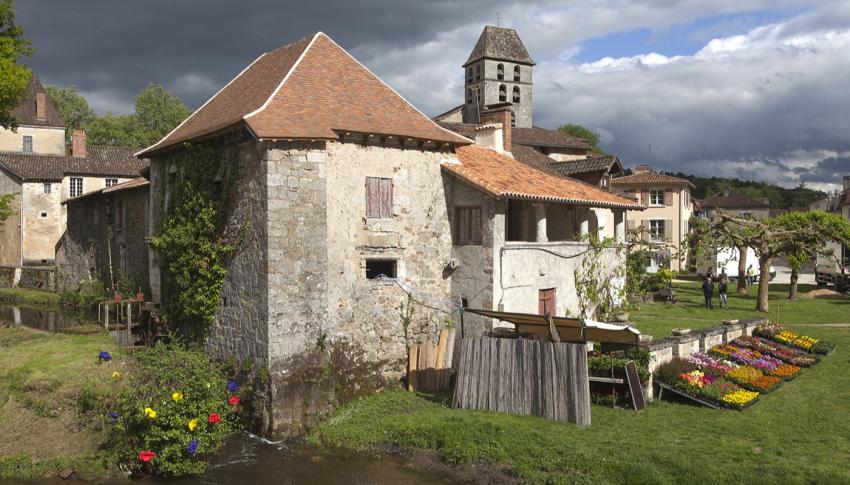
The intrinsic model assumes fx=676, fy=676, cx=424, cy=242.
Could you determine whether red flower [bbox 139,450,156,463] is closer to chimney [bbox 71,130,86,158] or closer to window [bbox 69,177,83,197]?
window [bbox 69,177,83,197]

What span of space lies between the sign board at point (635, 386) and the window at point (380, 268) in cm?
650

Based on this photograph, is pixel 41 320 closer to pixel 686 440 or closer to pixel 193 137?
pixel 193 137

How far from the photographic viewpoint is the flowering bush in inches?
591

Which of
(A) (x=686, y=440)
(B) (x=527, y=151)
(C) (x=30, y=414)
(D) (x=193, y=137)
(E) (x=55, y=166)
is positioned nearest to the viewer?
(A) (x=686, y=440)

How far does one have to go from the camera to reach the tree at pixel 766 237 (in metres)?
28.4

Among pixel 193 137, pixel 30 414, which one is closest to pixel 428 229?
pixel 193 137

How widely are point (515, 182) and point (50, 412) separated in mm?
12971

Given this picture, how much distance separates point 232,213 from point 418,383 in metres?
6.63

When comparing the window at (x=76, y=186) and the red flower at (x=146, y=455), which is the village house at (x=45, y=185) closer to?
the window at (x=76, y=186)

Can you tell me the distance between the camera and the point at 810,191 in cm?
12512

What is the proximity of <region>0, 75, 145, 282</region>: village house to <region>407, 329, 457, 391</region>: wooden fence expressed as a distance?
34269 millimetres

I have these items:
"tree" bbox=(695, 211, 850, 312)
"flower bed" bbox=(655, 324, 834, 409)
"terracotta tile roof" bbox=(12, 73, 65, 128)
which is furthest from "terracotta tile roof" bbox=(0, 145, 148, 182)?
"flower bed" bbox=(655, 324, 834, 409)

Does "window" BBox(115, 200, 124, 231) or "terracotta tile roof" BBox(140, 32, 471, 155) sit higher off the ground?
"terracotta tile roof" BBox(140, 32, 471, 155)

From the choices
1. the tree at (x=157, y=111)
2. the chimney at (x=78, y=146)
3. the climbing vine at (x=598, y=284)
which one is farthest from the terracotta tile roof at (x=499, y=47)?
the climbing vine at (x=598, y=284)
